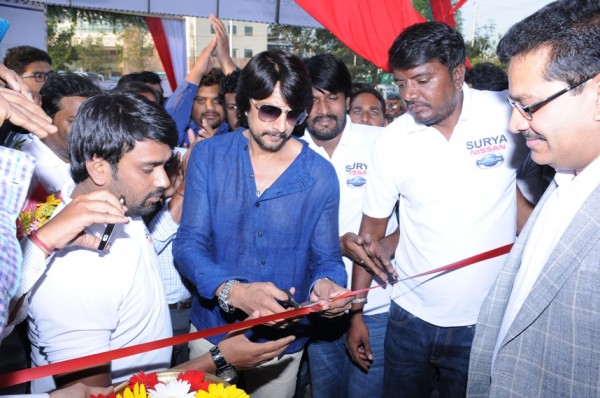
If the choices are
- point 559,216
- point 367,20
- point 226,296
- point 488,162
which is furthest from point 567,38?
point 367,20

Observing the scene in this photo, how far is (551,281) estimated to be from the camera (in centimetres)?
168

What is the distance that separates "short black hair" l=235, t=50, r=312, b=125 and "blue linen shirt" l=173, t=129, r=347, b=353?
31 cm

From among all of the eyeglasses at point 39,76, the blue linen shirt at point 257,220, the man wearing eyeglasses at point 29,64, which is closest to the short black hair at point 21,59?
the man wearing eyeglasses at point 29,64

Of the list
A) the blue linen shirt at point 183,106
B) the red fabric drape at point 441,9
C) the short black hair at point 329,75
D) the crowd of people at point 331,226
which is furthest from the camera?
the blue linen shirt at point 183,106

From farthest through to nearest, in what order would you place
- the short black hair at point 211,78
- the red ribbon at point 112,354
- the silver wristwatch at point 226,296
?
1. the short black hair at point 211,78
2. the silver wristwatch at point 226,296
3. the red ribbon at point 112,354

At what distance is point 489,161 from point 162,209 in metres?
2.00

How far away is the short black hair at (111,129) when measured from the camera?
2143 millimetres

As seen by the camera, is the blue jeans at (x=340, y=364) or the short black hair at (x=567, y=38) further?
the blue jeans at (x=340, y=364)

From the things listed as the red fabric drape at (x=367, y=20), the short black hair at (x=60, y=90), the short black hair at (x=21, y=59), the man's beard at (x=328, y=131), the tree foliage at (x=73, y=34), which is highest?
the tree foliage at (x=73, y=34)

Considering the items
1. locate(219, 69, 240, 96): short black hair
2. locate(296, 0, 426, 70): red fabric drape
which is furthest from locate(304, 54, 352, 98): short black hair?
locate(219, 69, 240, 96): short black hair

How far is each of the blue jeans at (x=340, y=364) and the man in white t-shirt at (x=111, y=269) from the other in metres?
1.40

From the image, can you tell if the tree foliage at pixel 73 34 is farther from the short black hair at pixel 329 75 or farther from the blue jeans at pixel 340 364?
the blue jeans at pixel 340 364

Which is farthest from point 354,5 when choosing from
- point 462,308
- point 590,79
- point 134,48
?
point 134,48

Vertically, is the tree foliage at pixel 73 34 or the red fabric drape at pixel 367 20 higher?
the tree foliage at pixel 73 34
